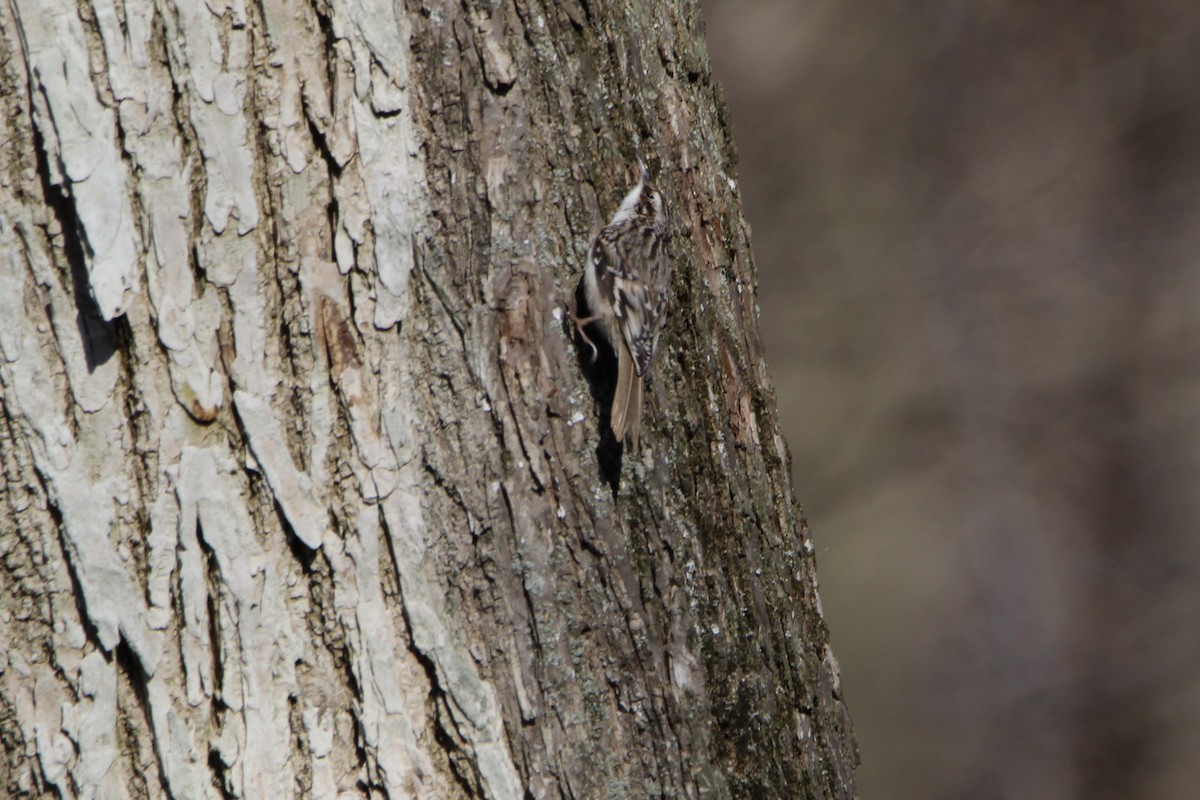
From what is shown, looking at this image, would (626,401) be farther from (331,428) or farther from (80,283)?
(80,283)

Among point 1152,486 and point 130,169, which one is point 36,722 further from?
point 1152,486

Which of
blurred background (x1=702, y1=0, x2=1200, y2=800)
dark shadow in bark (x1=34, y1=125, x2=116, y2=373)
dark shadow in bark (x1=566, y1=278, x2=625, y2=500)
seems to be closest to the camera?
dark shadow in bark (x1=34, y1=125, x2=116, y2=373)

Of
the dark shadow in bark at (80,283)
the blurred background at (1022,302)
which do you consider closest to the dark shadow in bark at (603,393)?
the dark shadow in bark at (80,283)

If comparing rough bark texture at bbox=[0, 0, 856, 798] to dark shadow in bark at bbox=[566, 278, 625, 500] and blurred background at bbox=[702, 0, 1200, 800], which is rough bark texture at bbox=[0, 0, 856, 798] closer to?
dark shadow in bark at bbox=[566, 278, 625, 500]

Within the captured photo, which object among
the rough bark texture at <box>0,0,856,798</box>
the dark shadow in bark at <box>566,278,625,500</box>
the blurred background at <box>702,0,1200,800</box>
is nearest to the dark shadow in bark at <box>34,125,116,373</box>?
the rough bark texture at <box>0,0,856,798</box>

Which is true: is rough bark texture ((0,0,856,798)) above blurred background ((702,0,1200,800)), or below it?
below

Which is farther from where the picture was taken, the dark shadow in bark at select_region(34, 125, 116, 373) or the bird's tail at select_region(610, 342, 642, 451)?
the bird's tail at select_region(610, 342, 642, 451)

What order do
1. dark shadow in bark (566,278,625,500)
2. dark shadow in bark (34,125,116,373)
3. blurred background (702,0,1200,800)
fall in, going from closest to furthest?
dark shadow in bark (34,125,116,373) → dark shadow in bark (566,278,625,500) → blurred background (702,0,1200,800)
